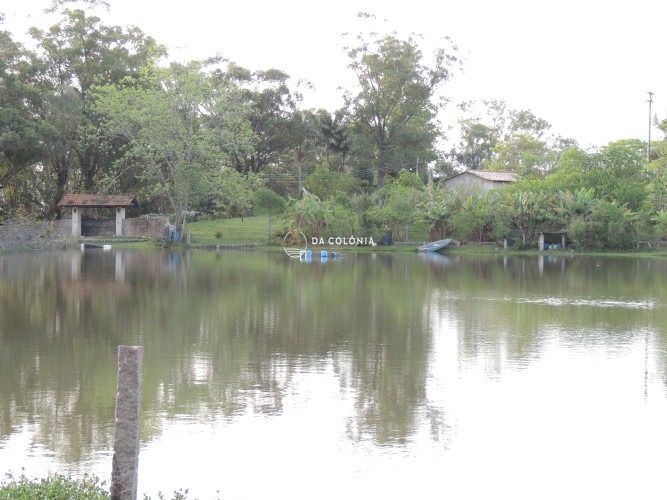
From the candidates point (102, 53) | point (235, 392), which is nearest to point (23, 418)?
point (235, 392)

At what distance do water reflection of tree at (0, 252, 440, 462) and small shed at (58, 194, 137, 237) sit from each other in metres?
26.1

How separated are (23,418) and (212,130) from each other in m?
42.7

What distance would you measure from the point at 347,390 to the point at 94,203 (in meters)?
46.4

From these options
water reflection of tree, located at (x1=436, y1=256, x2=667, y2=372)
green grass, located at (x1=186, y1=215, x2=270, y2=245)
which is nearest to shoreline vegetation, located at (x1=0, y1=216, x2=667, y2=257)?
green grass, located at (x1=186, y1=215, x2=270, y2=245)

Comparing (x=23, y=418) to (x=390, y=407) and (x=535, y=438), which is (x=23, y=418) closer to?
(x=390, y=407)

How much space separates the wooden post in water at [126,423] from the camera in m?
6.06

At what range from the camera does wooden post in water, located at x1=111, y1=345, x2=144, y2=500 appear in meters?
6.06

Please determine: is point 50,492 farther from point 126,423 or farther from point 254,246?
point 254,246

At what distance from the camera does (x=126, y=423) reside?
20.0 feet

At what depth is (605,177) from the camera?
5406cm

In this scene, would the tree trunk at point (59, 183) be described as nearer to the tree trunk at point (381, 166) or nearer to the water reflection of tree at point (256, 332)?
the tree trunk at point (381, 166)

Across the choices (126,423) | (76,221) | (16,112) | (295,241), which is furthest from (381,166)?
(126,423)

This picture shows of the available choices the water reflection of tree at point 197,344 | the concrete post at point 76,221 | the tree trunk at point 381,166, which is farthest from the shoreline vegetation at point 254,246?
the water reflection of tree at point 197,344

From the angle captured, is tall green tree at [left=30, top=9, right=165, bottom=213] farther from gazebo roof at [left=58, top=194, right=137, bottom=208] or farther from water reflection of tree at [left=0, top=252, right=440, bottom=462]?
water reflection of tree at [left=0, top=252, right=440, bottom=462]
